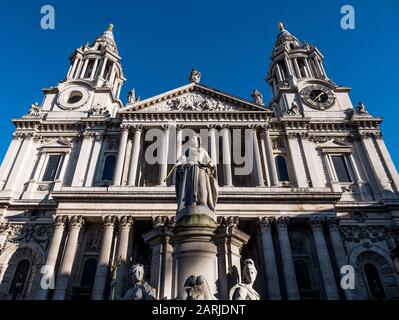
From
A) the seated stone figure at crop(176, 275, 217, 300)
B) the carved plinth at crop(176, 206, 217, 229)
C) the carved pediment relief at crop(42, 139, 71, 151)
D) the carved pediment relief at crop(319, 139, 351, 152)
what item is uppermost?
the carved pediment relief at crop(42, 139, 71, 151)

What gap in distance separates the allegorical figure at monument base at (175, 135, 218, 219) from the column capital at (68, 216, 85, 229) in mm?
13036

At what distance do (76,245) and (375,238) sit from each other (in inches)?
800

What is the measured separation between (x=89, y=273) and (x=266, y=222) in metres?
11.7

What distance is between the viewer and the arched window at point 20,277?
20578mm

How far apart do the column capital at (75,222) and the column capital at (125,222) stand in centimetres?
252

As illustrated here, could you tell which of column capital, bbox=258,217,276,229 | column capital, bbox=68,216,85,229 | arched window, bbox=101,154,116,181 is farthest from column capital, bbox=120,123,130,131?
column capital, bbox=258,217,276,229

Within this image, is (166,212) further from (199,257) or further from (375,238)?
(375,238)

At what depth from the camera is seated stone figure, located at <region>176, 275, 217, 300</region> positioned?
22.7 feet

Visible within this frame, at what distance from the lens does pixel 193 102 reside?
30609mm

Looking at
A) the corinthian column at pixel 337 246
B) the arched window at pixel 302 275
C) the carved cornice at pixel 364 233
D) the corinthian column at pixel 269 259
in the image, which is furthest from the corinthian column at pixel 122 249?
the carved cornice at pixel 364 233

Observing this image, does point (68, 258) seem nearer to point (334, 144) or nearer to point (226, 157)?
point (226, 157)

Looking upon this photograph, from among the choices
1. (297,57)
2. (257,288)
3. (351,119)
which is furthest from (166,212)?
(297,57)

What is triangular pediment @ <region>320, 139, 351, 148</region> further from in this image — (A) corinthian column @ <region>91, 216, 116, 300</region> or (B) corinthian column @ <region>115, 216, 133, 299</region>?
(A) corinthian column @ <region>91, 216, 116, 300</region>

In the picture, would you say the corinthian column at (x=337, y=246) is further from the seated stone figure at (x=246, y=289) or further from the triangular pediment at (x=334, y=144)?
the seated stone figure at (x=246, y=289)
